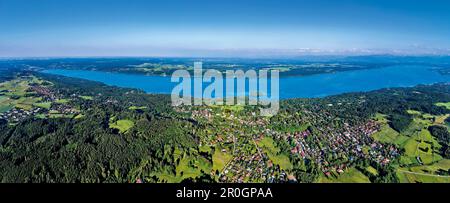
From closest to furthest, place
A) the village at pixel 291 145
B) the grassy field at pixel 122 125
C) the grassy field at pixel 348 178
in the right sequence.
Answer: the grassy field at pixel 348 178
the village at pixel 291 145
the grassy field at pixel 122 125

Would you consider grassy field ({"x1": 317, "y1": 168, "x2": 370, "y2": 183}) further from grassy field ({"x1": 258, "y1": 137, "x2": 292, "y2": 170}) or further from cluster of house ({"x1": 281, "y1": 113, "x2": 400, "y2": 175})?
grassy field ({"x1": 258, "y1": 137, "x2": 292, "y2": 170})

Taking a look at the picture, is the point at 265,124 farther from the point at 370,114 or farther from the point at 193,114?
the point at 370,114

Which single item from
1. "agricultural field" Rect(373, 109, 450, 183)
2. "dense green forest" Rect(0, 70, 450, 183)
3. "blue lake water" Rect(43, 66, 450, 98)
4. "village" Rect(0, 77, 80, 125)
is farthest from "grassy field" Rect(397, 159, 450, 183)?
"village" Rect(0, 77, 80, 125)

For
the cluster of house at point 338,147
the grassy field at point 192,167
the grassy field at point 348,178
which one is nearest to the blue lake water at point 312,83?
the cluster of house at point 338,147

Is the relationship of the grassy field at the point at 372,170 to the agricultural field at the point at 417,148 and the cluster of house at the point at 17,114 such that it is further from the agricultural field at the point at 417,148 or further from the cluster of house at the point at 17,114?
the cluster of house at the point at 17,114
